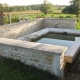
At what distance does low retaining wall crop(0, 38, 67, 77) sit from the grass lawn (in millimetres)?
138

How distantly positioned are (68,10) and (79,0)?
3.67 meters

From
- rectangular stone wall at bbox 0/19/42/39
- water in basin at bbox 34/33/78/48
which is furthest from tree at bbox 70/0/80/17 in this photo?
water in basin at bbox 34/33/78/48

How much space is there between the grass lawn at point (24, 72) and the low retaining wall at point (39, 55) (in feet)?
0.45

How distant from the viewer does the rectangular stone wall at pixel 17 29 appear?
22.5 ft

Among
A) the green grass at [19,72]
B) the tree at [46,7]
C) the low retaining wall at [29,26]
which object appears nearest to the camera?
the green grass at [19,72]

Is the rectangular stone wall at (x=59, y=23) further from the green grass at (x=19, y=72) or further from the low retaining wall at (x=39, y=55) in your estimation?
the green grass at (x=19, y=72)

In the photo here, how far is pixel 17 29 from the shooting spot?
7945mm

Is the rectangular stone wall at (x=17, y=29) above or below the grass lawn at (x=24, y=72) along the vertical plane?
above

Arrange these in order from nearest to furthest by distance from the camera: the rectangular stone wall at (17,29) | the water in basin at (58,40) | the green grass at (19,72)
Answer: the green grass at (19,72) → the rectangular stone wall at (17,29) → the water in basin at (58,40)

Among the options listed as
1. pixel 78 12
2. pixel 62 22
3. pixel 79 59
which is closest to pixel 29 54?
pixel 79 59

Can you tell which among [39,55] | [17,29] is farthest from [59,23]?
[39,55]

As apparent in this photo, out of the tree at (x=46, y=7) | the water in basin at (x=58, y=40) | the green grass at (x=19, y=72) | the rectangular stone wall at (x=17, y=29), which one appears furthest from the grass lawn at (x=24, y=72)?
the tree at (x=46, y=7)

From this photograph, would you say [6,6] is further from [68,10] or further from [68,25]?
[68,25]

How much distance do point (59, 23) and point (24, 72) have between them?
7835 millimetres
